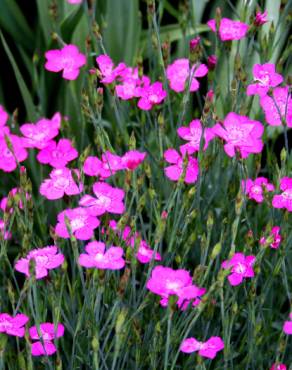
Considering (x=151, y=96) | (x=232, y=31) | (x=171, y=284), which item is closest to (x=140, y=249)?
(x=171, y=284)

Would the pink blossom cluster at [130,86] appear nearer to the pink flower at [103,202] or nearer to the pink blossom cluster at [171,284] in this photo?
the pink flower at [103,202]

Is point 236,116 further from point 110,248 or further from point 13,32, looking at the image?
point 13,32

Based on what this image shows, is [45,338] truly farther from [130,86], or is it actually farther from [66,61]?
[66,61]

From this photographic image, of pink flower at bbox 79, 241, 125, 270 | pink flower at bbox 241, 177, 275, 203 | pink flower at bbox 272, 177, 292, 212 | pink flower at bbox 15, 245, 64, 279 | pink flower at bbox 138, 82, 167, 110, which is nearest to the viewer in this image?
pink flower at bbox 79, 241, 125, 270

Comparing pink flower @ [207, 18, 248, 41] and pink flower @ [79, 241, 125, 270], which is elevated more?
pink flower @ [207, 18, 248, 41]

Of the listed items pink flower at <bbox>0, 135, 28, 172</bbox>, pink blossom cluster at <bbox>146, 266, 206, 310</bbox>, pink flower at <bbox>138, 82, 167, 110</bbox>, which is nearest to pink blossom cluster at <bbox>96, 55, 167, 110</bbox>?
pink flower at <bbox>138, 82, 167, 110</bbox>

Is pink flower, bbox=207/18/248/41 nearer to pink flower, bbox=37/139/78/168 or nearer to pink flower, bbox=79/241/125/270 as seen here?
pink flower, bbox=37/139/78/168

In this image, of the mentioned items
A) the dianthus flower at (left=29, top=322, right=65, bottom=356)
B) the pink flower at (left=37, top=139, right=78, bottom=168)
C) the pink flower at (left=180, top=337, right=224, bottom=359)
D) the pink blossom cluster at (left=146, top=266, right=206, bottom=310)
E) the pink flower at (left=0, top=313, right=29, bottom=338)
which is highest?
the pink flower at (left=37, top=139, right=78, bottom=168)
